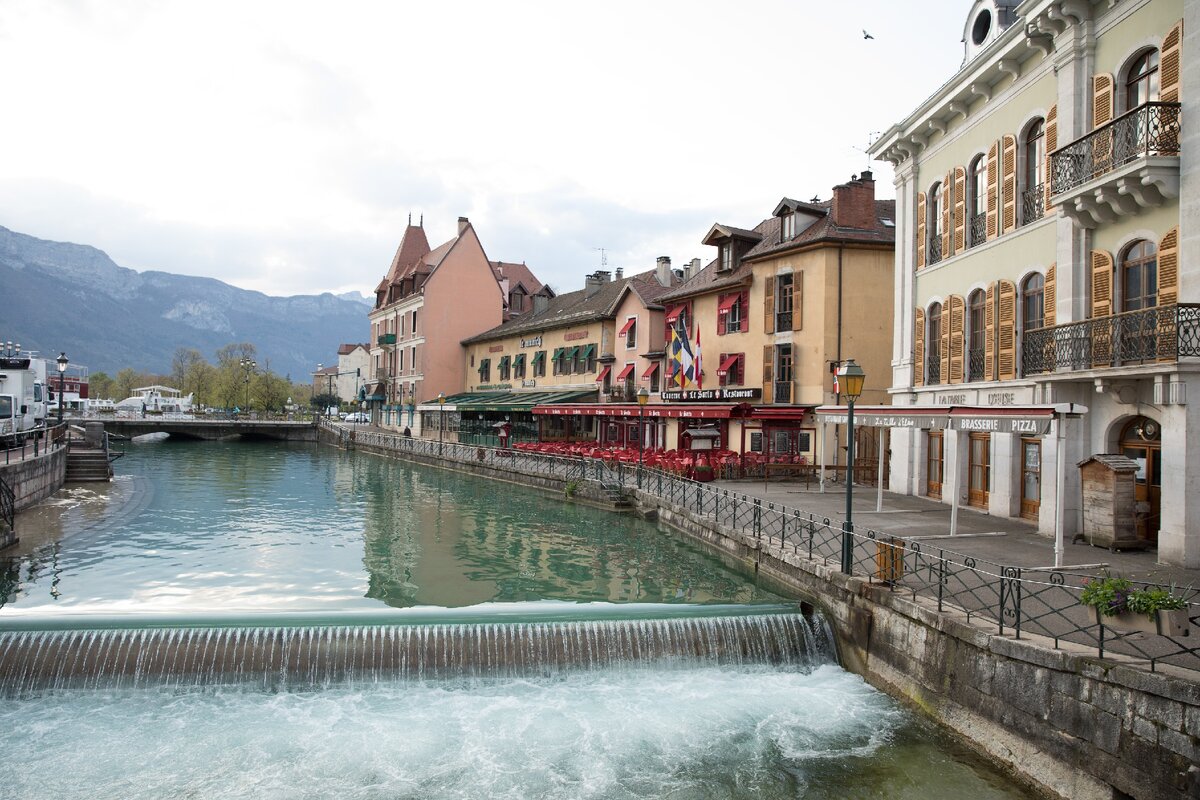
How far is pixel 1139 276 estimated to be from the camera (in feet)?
44.3

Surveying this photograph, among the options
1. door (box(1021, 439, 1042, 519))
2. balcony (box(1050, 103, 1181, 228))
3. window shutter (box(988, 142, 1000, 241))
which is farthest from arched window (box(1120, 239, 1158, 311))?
window shutter (box(988, 142, 1000, 241))

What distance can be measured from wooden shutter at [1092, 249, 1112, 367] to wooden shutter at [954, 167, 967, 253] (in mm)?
5486

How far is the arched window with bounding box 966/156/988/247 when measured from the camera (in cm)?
1888

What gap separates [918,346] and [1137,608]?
15.2 metres

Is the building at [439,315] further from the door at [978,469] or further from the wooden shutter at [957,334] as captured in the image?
the door at [978,469]

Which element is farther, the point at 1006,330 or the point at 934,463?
the point at 934,463

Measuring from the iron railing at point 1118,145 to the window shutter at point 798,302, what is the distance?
49.3ft

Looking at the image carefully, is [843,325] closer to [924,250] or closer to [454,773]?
[924,250]

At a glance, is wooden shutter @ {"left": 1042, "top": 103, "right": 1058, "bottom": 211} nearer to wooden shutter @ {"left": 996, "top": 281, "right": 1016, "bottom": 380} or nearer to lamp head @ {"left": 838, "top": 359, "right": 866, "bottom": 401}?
wooden shutter @ {"left": 996, "top": 281, "right": 1016, "bottom": 380}

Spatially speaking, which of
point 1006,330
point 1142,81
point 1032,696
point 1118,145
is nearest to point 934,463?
point 1006,330

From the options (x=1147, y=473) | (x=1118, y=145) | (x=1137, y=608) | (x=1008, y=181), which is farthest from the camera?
(x=1008, y=181)

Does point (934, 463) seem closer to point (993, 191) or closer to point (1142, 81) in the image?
point (993, 191)

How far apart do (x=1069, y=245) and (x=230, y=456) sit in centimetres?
5129

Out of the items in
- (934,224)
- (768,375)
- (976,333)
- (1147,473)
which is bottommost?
(1147,473)
